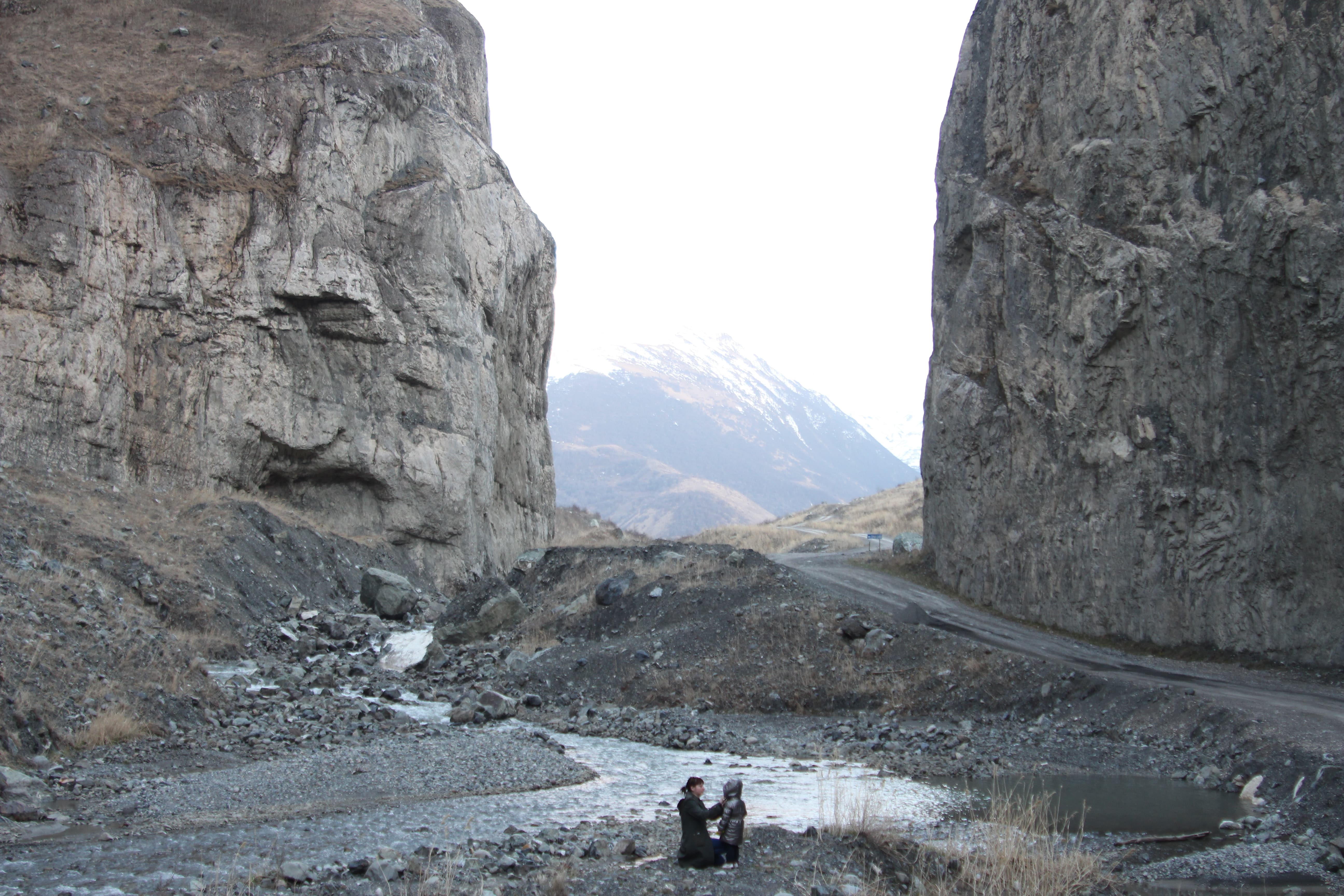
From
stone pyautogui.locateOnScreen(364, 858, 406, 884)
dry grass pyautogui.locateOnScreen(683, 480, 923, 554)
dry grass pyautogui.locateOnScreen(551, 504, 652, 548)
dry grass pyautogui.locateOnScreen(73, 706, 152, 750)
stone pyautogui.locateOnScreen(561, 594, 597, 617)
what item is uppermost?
dry grass pyautogui.locateOnScreen(683, 480, 923, 554)

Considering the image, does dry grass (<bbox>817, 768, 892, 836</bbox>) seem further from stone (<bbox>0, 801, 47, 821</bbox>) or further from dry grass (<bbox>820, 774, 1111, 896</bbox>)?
stone (<bbox>0, 801, 47, 821</bbox>)

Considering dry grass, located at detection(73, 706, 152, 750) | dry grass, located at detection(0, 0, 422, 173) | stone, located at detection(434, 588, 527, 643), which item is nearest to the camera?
dry grass, located at detection(73, 706, 152, 750)

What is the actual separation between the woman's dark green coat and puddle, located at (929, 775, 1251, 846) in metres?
3.50

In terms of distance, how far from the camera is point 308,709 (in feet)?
48.0

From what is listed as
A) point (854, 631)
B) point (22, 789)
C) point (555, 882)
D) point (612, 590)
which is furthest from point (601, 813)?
point (612, 590)

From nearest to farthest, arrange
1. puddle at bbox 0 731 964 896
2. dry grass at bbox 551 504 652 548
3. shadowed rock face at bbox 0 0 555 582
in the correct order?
puddle at bbox 0 731 964 896 → shadowed rock face at bbox 0 0 555 582 → dry grass at bbox 551 504 652 548

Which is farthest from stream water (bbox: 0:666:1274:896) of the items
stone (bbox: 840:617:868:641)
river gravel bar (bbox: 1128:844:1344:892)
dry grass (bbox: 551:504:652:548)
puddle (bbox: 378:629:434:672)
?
dry grass (bbox: 551:504:652:548)

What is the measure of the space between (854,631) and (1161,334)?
29.4ft

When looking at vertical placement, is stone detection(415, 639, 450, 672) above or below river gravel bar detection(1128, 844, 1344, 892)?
below

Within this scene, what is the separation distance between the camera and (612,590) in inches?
853

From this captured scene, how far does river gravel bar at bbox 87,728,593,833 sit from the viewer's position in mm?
9539

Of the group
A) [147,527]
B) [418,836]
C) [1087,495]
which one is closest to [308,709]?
[418,836]

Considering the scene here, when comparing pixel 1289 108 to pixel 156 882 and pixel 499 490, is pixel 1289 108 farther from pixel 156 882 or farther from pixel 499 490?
pixel 499 490

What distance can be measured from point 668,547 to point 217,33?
25.5 metres
